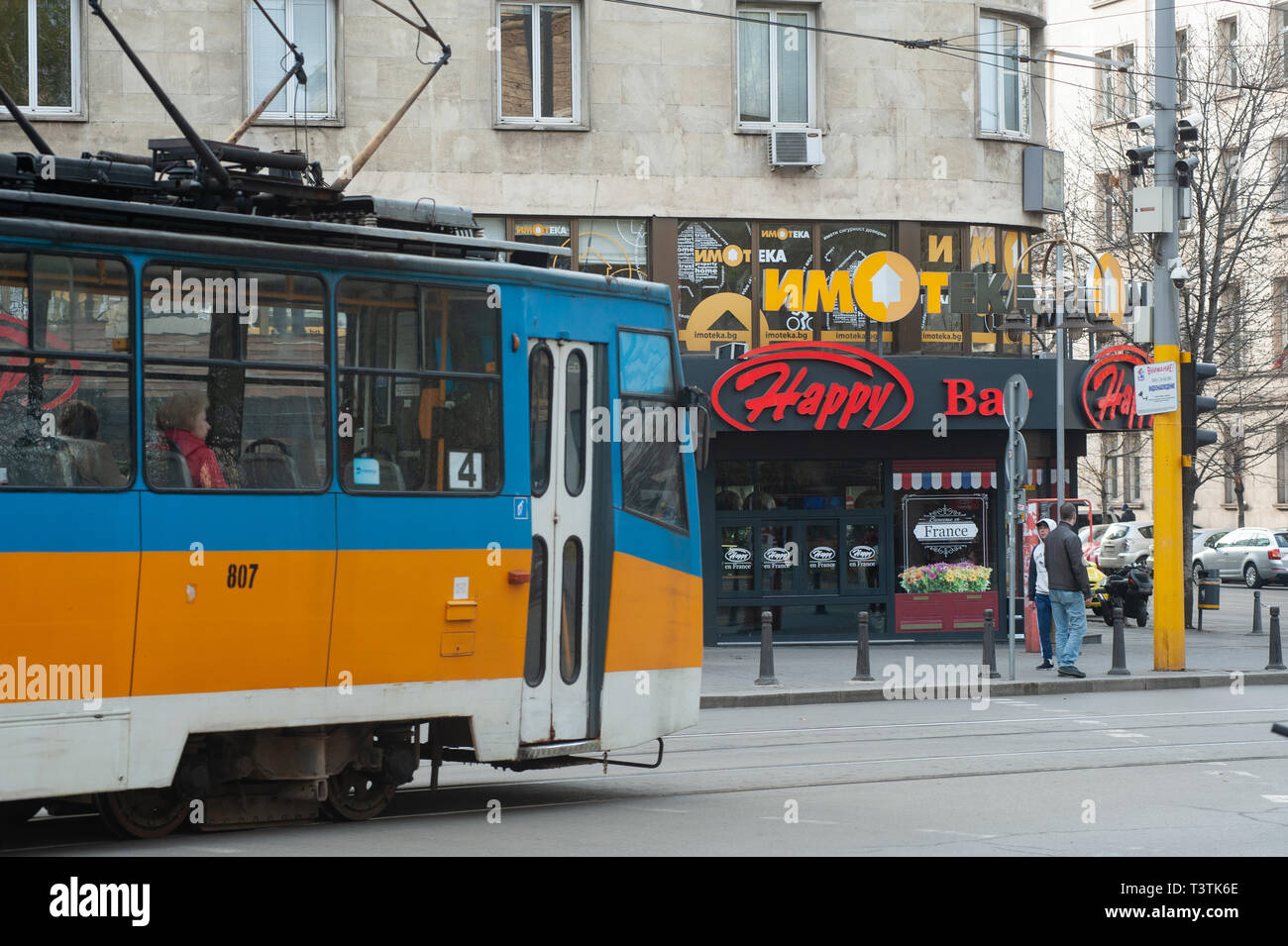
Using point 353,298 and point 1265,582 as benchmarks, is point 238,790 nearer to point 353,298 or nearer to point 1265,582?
point 353,298

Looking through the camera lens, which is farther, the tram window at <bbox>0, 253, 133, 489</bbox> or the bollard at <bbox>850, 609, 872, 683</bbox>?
the bollard at <bbox>850, 609, 872, 683</bbox>

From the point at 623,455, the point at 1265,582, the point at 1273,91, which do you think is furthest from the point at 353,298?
the point at 1265,582

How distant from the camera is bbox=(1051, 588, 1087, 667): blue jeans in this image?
19.8m

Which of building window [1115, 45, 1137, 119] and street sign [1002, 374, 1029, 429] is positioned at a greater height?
building window [1115, 45, 1137, 119]

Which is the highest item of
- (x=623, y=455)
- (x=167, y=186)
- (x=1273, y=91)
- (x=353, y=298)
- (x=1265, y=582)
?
(x=1273, y=91)

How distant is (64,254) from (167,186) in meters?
0.98

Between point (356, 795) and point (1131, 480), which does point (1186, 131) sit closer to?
point (356, 795)

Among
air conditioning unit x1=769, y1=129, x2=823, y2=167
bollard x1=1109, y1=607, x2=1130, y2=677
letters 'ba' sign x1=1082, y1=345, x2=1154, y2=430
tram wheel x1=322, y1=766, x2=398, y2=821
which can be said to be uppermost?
air conditioning unit x1=769, y1=129, x2=823, y2=167

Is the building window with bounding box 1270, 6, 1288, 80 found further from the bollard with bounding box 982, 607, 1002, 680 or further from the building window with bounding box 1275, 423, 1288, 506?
the bollard with bounding box 982, 607, 1002, 680

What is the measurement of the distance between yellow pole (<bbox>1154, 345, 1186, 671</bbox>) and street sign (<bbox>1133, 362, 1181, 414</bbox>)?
107 mm

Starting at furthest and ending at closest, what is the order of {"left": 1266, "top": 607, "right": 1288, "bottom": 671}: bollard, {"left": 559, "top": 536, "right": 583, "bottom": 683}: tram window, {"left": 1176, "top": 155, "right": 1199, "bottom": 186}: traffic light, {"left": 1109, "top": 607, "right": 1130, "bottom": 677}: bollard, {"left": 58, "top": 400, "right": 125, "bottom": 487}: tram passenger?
{"left": 1266, "top": 607, "right": 1288, "bottom": 671}: bollard
{"left": 1109, "top": 607, "right": 1130, "bottom": 677}: bollard
{"left": 1176, "top": 155, "right": 1199, "bottom": 186}: traffic light
{"left": 559, "top": 536, "right": 583, "bottom": 683}: tram window
{"left": 58, "top": 400, "right": 125, "bottom": 487}: tram passenger

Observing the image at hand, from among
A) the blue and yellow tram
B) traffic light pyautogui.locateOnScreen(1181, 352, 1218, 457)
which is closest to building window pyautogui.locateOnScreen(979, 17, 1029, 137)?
traffic light pyautogui.locateOnScreen(1181, 352, 1218, 457)

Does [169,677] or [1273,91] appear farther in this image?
[1273,91]
